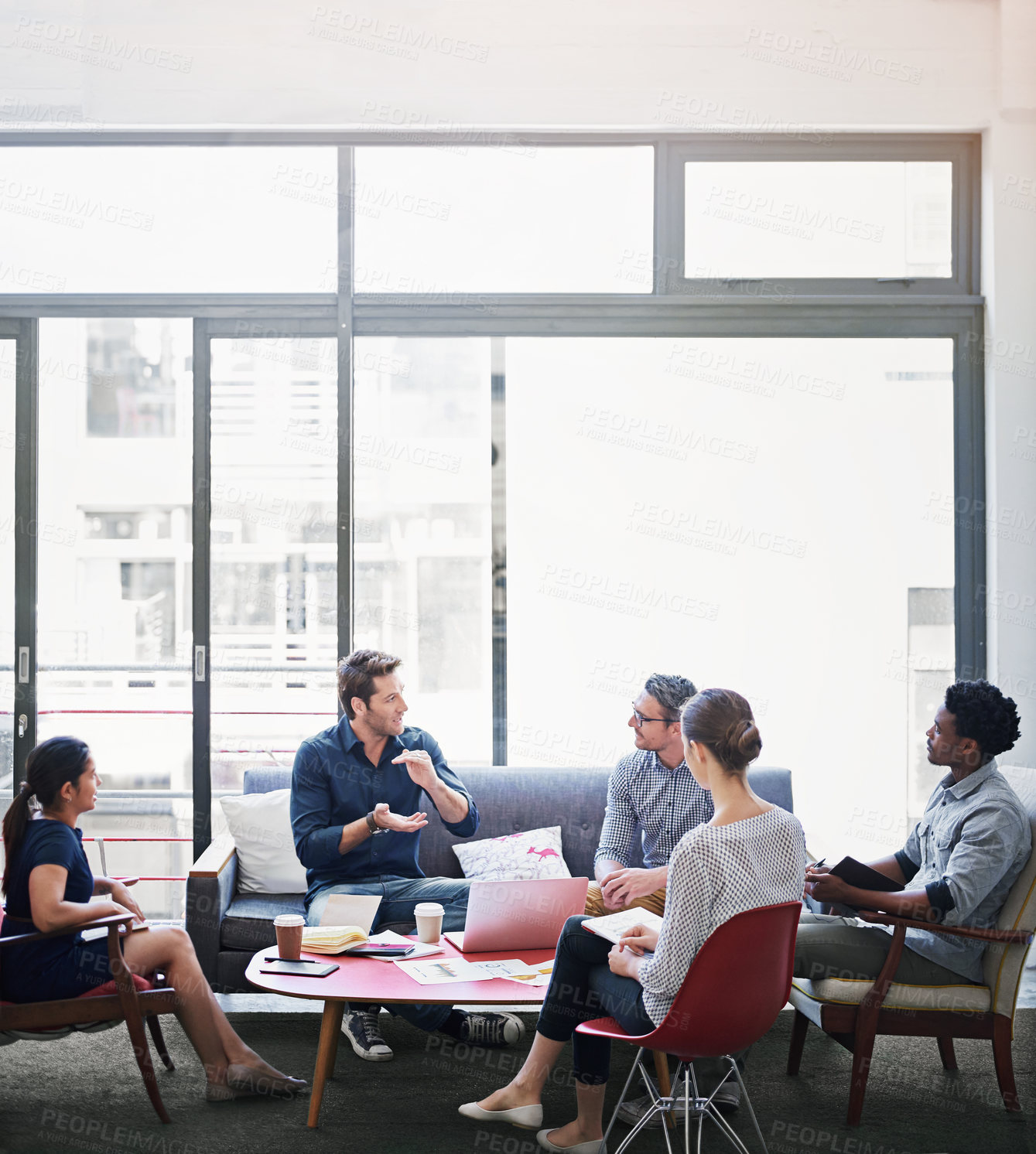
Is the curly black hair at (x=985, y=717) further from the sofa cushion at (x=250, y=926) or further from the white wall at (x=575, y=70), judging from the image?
the sofa cushion at (x=250, y=926)

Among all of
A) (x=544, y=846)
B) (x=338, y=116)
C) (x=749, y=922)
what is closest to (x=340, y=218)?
(x=338, y=116)

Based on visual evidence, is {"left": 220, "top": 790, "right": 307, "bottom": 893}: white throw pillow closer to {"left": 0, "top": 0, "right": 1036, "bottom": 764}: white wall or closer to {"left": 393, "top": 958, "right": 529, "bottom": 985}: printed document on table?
{"left": 393, "top": 958, "right": 529, "bottom": 985}: printed document on table

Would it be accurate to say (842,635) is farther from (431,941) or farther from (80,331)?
(80,331)

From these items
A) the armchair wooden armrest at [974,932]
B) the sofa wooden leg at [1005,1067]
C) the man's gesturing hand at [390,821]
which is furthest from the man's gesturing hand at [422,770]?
the sofa wooden leg at [1005,1067]

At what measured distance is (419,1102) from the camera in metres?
3.05

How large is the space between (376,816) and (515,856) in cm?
74

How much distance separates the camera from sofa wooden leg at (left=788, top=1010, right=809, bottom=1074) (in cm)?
326

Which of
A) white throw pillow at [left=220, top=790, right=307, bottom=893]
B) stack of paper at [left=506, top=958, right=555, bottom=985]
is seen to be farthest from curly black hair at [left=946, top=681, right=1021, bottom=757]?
white throw pillow at [left=220, top=790, right=307, bottom=893]

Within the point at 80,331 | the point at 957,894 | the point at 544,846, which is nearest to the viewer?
the point at 957,894

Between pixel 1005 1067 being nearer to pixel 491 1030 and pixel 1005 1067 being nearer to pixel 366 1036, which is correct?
pixel 491 1030

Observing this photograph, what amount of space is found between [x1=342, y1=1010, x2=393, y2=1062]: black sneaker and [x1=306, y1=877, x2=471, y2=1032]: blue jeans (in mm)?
52

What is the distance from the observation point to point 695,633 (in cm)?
454

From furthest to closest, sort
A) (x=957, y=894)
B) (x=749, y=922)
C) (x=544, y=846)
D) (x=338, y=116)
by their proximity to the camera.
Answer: (x=338, y=116) → (x=544, y=846) → (x=957, y=894) → (x=749, y=922)

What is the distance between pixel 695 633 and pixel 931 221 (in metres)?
1.96
